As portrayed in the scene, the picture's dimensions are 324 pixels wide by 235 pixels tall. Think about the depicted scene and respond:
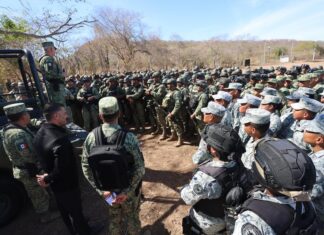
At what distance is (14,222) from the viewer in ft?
11.9

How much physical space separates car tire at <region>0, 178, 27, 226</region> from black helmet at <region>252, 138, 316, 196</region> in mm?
3644

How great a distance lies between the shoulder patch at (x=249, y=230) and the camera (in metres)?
1.26

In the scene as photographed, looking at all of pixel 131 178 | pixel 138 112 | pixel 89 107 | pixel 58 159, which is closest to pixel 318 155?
pixel 131 178

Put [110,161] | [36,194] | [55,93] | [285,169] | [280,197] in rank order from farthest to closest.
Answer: [55,93], [36,194], [110,161], [280,197], [285,169]

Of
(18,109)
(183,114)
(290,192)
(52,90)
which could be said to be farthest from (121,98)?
(290,192)

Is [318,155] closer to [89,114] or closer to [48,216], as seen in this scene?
[48,216]

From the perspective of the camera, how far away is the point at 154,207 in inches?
149

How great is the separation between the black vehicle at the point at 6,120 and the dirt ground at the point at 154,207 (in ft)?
0.91

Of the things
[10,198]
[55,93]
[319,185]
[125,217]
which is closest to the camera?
[319,185]

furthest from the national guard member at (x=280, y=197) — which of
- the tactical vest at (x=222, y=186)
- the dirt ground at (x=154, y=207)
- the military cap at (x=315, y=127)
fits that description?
the dirt ground at (x=154, y=207)

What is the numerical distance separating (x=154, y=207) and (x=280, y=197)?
8.98 ft

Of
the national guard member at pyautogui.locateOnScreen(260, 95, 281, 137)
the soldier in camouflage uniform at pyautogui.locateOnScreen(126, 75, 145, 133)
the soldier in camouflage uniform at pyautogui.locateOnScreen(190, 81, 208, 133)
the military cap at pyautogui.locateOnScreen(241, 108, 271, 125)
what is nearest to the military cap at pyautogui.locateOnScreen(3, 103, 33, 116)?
the military cap at pyautogui.locateOnScreen(241, 108, 271, 125)

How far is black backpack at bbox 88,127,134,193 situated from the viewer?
6.99 feet

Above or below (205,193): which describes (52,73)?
above
